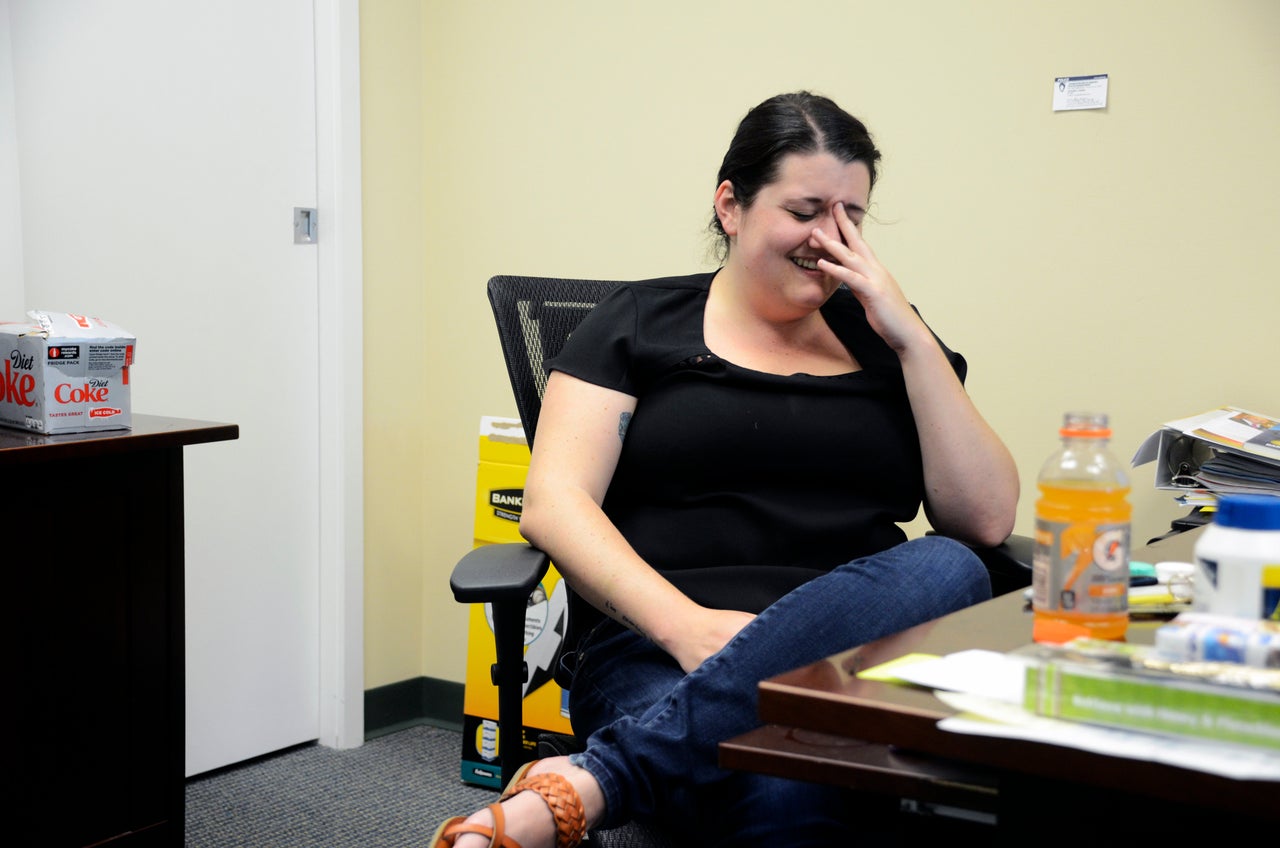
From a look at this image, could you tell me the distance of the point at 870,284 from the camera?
1.50m

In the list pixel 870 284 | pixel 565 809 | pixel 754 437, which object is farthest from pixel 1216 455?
pixel 565 809

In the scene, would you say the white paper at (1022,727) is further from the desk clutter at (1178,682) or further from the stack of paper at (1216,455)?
the stack of paper at (1216,455)

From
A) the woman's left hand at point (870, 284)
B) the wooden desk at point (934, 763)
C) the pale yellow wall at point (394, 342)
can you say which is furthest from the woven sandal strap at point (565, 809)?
the pale yellow wall at point (394, 342)

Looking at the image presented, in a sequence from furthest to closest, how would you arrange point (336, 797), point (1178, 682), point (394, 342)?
1. point (394, 342)
2. point (336, 797)
3. point (1178, 682)

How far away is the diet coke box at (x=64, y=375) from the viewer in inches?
58.1

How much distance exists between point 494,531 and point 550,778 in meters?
1.52

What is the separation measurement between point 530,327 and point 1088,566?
95cm

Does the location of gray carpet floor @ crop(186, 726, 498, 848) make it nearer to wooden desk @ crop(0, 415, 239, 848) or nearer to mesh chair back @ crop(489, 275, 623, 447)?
wooden desk @ crop(0, 415, 239, 848)

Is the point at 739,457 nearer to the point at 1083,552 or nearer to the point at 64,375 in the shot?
the point at 1083,552

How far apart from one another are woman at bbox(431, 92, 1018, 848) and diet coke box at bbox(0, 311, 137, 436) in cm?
59

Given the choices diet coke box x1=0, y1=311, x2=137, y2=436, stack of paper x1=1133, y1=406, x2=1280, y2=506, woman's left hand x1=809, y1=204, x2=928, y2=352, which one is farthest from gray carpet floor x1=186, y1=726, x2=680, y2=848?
stack of paper x1=1133, y1=406, x2=1280, y2=506

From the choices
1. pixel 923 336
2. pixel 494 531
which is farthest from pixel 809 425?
pixel 494 531

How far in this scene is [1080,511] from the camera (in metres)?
0.80

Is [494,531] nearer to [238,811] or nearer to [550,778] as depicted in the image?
[238,811]
